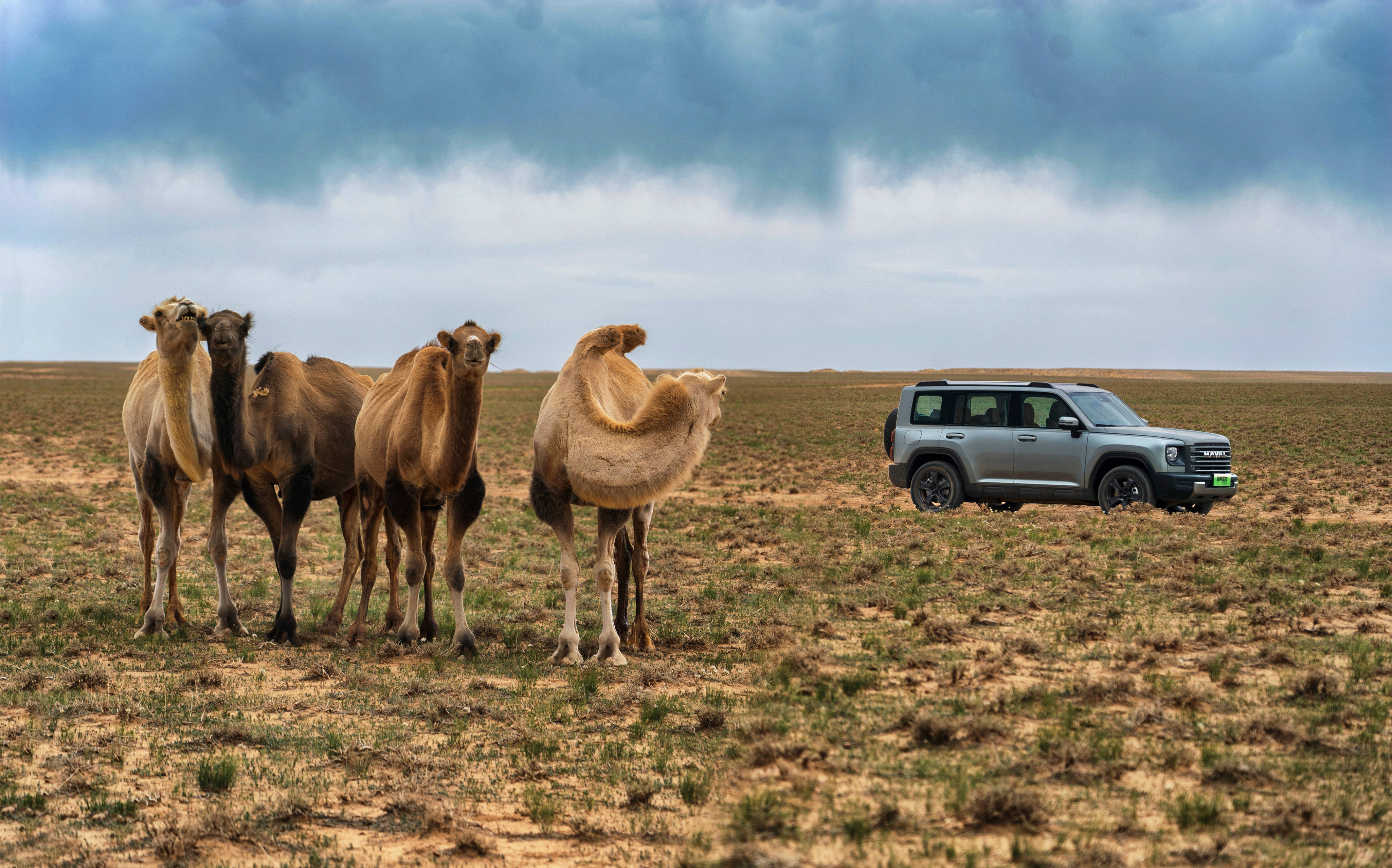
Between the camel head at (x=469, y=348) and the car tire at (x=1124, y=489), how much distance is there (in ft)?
38.3

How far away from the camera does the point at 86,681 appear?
757cm

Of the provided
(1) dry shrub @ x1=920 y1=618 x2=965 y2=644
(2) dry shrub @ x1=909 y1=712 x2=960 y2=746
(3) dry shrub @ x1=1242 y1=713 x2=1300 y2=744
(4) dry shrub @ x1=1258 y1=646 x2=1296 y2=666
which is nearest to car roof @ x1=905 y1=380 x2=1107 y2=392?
(1) dry shrub @ x1=920 y1=618 x2=965 y2=644

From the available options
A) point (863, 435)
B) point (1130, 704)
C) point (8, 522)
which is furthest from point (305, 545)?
point (863, 435)

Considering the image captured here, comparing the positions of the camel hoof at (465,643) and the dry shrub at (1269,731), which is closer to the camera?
the dry shrub at (1269,731)

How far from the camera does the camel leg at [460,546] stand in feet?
28.0

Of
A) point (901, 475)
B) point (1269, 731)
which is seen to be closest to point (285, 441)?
point (1269, 731)

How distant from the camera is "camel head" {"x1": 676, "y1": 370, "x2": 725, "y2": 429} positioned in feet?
26.5

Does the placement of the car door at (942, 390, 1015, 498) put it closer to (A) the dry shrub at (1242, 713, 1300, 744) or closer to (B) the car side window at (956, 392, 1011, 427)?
(B) the car side window at (956, 392, 1011, 427)

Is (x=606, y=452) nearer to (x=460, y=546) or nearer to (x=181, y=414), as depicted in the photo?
(x=460, y=546)

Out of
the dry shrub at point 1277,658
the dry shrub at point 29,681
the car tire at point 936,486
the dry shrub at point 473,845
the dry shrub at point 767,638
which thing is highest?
the car tire at point 936,486

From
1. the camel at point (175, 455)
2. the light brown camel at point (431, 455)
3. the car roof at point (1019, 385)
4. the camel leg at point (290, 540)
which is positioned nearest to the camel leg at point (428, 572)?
the light brown camel at point (431, 455)

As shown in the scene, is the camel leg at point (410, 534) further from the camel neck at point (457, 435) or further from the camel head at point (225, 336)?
the camel head at point (225, 336)

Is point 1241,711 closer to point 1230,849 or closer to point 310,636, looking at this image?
point 1230,849

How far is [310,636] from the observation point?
31.3ft
